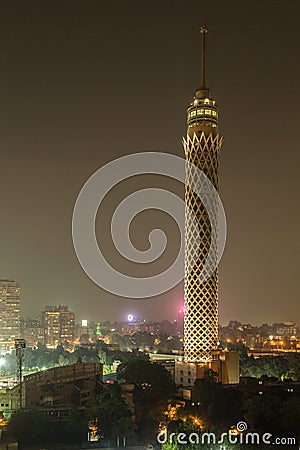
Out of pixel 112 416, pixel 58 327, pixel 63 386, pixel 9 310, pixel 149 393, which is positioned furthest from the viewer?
pixel 58 327

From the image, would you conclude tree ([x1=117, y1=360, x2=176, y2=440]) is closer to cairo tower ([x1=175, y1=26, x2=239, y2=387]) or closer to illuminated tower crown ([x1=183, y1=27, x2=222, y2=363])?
cairo tower ([x1=175, y1=26, x2=239, y2=387])

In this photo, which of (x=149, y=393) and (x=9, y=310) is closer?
(x=149, y=393)

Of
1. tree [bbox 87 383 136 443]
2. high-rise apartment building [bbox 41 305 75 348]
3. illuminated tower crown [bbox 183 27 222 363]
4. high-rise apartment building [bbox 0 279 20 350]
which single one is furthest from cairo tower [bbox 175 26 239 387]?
high-rise apartment building [bbox 41 305 75 348]

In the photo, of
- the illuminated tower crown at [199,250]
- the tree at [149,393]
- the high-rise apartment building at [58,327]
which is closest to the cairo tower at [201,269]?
the illuminated tower crown at [199,250]

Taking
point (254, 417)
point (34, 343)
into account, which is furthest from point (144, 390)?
point (34, 343)

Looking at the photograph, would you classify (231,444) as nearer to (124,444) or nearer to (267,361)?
(124,444)

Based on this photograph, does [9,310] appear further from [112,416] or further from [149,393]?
[112,416]

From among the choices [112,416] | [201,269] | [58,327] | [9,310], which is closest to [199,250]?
[201,269]
